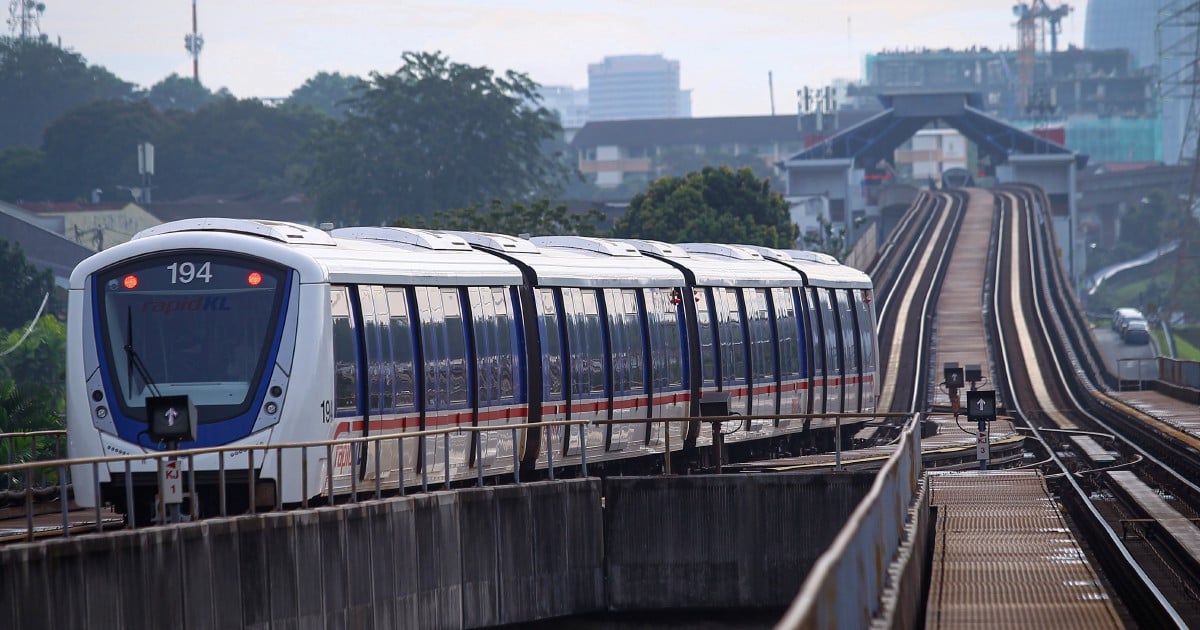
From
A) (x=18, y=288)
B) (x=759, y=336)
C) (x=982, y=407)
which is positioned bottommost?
(x=982, y=407)

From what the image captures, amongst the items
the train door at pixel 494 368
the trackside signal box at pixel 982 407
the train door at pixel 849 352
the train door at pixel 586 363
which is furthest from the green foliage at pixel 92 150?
the train door at pixel 494 368

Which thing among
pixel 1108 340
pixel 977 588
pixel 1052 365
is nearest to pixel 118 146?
pixel 1108 340

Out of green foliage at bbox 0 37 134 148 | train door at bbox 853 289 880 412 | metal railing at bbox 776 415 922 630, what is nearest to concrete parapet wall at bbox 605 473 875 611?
metal railing at bbox 776 415 922 630

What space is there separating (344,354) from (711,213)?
74.8 m

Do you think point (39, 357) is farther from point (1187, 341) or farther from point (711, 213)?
point (1187, 341)

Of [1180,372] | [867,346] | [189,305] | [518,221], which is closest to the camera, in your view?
[189,305]

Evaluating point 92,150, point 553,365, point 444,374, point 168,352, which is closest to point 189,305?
point 168,352

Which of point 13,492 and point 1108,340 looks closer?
point 13,492

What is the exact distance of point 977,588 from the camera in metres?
16.2

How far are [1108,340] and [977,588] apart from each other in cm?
11196

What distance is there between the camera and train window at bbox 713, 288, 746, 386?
107ft

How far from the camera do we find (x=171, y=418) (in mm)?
19484

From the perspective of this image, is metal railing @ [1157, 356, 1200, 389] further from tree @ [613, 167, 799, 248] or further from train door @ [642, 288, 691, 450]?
tree @ [613, 167, 799, 248]

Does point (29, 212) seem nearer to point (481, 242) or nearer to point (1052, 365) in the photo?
point (1052, 365)
